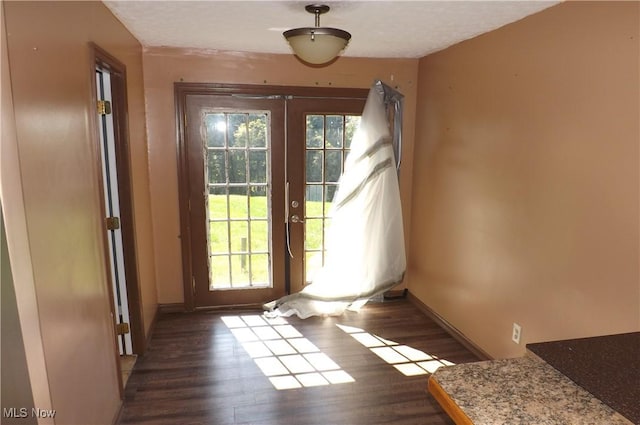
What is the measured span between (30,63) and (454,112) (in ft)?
8.99

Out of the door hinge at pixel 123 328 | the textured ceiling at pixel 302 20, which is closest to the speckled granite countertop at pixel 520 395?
the textured ceiling at pixel 302 20

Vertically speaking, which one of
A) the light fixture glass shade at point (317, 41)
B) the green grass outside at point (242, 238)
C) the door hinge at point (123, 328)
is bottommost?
the door hinge at point (123, 328)

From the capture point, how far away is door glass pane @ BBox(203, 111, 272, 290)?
3.53 m

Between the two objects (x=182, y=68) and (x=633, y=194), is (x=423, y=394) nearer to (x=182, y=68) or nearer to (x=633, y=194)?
(x=633, y=194)

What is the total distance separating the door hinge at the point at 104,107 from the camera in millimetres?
2478

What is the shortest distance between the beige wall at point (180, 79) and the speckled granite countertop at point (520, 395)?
112 inches

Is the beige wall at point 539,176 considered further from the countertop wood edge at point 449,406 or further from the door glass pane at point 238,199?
the door glass pane at point 238,199

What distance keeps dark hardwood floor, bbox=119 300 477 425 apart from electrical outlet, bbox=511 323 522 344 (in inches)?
18.8

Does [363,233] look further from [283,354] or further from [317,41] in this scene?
[317,41]

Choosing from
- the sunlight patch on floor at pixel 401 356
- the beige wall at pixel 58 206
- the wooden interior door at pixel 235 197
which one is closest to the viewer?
the beige wall at pixel 58 206

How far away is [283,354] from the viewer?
3035 mm

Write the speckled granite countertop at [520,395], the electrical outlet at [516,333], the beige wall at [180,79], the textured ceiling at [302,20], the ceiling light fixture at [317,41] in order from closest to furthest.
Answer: the speckled granite countertop at [520,395]
the ceiling light fixture at [317,41]
the textured ceiling at [302,20]
the electrical outlet at [516,333]
the beige wall at [180,79]

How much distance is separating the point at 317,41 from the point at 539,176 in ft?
4.82

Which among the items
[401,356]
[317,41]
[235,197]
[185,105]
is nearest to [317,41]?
[317,41]
